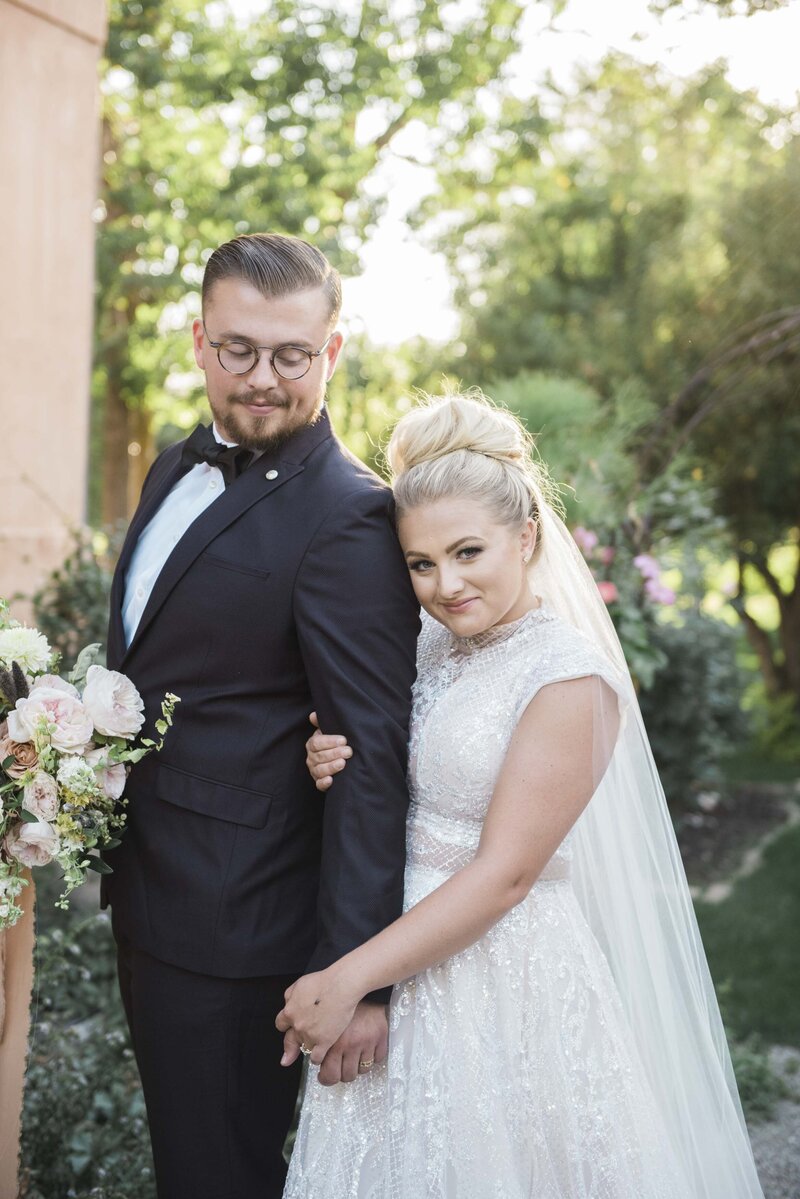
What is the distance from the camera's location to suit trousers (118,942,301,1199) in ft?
7.27

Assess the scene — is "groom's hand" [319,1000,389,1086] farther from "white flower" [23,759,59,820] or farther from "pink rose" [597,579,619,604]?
"pink rose" [597,579,619,604]

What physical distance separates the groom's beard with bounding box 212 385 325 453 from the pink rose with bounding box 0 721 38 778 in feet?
2.35

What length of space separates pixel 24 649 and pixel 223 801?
1.51 ft

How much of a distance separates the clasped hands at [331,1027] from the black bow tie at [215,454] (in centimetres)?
98

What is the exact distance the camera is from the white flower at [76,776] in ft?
6.48

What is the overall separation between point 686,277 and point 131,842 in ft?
35.1

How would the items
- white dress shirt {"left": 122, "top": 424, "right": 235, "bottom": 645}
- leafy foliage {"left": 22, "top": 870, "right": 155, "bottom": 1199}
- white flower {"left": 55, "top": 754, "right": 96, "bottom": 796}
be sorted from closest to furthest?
white flower {"left": 55, "top": 754, "right": 96, "bottom": 796} < white dress shirt {"left": 122, "top": 424, "right": 235, "bottom": 645} < leafy foliage {"left": 22, "top": 870, "right": 155, "bottom": 1199}

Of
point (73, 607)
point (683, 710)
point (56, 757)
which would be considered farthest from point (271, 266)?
point (683, 710)

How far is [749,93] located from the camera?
6980 mm

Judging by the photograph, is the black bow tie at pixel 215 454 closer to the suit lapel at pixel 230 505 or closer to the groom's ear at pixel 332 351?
the suit lapel at pixel 230 505

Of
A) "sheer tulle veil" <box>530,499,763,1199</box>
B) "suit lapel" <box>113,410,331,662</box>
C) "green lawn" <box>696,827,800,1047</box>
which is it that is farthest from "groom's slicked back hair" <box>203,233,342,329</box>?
"green lawn" <box>696,827,800,1047</box>

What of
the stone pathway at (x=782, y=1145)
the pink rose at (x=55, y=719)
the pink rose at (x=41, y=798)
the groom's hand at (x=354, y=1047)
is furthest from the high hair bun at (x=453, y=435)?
the stone pathway at (x=782, y=1145)

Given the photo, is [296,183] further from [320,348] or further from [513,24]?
[320,348]

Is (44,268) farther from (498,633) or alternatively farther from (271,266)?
(498,633)
